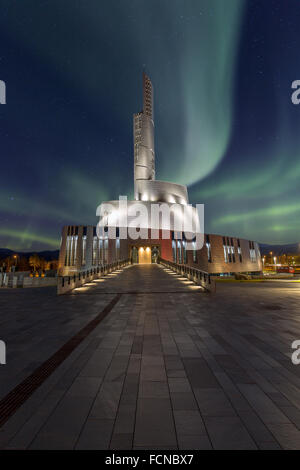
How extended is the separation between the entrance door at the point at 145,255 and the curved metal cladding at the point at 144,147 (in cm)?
2497

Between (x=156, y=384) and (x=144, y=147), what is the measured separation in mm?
81920

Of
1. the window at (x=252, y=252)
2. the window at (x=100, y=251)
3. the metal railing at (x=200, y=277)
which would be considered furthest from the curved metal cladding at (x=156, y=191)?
the metal railing at (x=200, y=277)

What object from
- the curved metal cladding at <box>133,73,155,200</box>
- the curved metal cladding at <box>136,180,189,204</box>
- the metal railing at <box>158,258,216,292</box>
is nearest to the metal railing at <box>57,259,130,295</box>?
the metal railing at <box>158,258,216,292</box>

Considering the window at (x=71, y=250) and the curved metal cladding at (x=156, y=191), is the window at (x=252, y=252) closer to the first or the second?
the curved metal cladding at (x=156, y=191)

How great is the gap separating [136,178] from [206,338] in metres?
73.8

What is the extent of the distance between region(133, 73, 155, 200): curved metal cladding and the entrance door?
81.9ft

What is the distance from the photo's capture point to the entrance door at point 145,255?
54719 millimetres

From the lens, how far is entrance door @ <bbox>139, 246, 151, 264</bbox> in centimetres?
5472

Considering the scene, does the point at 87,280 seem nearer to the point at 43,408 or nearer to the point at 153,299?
the point at 153,299

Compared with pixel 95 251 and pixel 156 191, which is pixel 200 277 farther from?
pixel 156 191

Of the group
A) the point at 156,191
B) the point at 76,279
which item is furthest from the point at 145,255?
the point at 76,279

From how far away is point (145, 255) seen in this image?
5519cm

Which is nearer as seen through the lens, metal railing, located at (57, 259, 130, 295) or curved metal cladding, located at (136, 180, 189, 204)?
metal railing, located at (57, 259, 130, 295)

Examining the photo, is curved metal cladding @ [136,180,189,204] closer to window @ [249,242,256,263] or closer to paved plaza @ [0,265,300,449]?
window @ [249,242,256,263]
